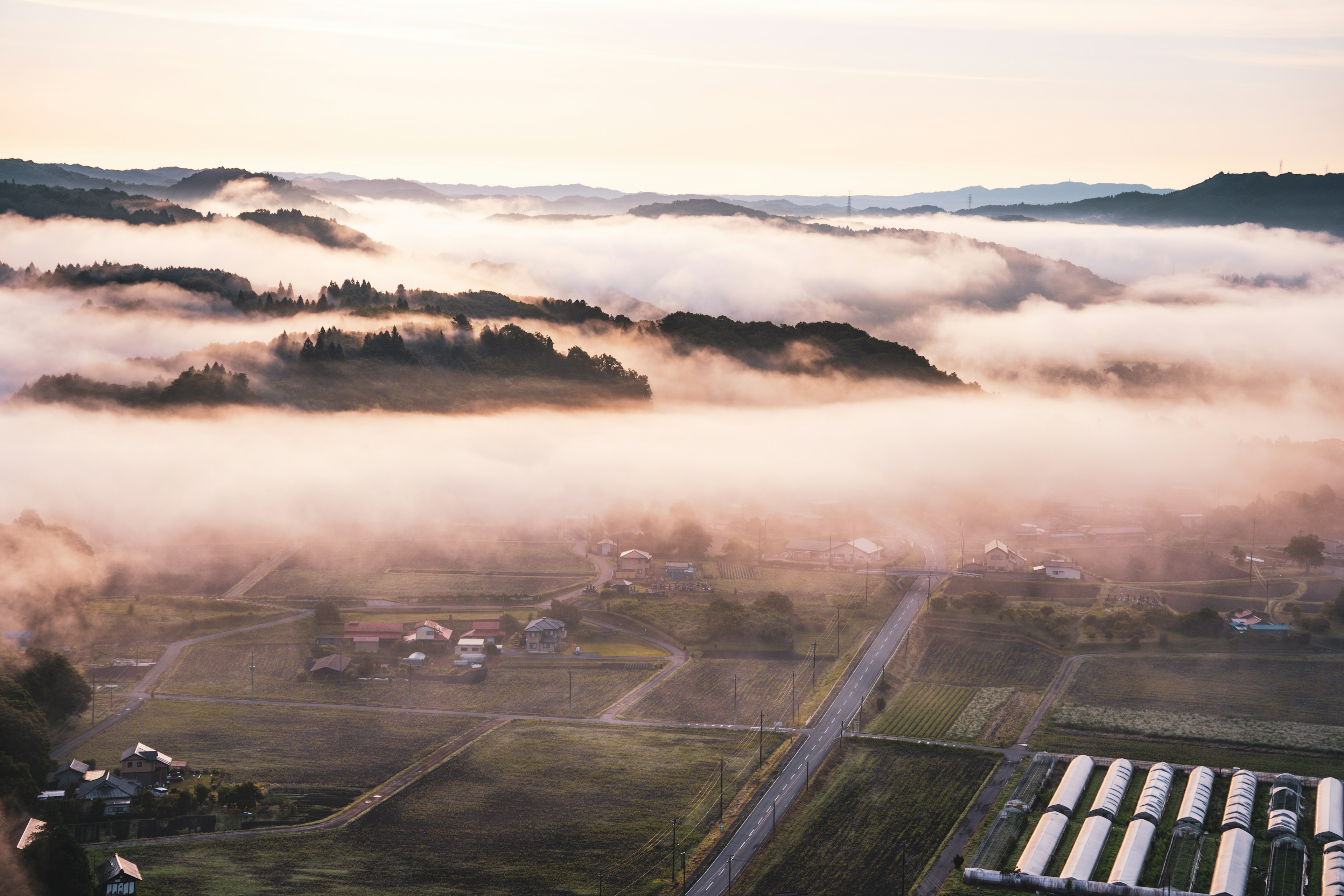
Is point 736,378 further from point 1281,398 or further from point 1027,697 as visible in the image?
point 1281,398

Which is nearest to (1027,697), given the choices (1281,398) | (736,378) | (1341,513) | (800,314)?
(1341,513)

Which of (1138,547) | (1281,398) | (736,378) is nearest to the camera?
(1138,547)

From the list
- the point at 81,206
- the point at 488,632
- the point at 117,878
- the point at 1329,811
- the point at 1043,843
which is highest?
the point at 81,206

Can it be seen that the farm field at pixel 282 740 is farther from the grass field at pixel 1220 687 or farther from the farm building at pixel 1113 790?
the grass field at pixel 1220 687

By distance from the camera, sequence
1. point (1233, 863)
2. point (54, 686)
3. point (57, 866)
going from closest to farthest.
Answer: point (57, 866)
point (1233, 863)
point (54, 686)

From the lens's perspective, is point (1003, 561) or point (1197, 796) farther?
point (1003, 561)

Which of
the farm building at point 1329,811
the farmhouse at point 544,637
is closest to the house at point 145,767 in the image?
the farmhouse at point 544,637

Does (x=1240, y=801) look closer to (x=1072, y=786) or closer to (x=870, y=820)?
(x=1072, y=786)

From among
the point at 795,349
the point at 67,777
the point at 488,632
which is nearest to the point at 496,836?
the point at 67,777
